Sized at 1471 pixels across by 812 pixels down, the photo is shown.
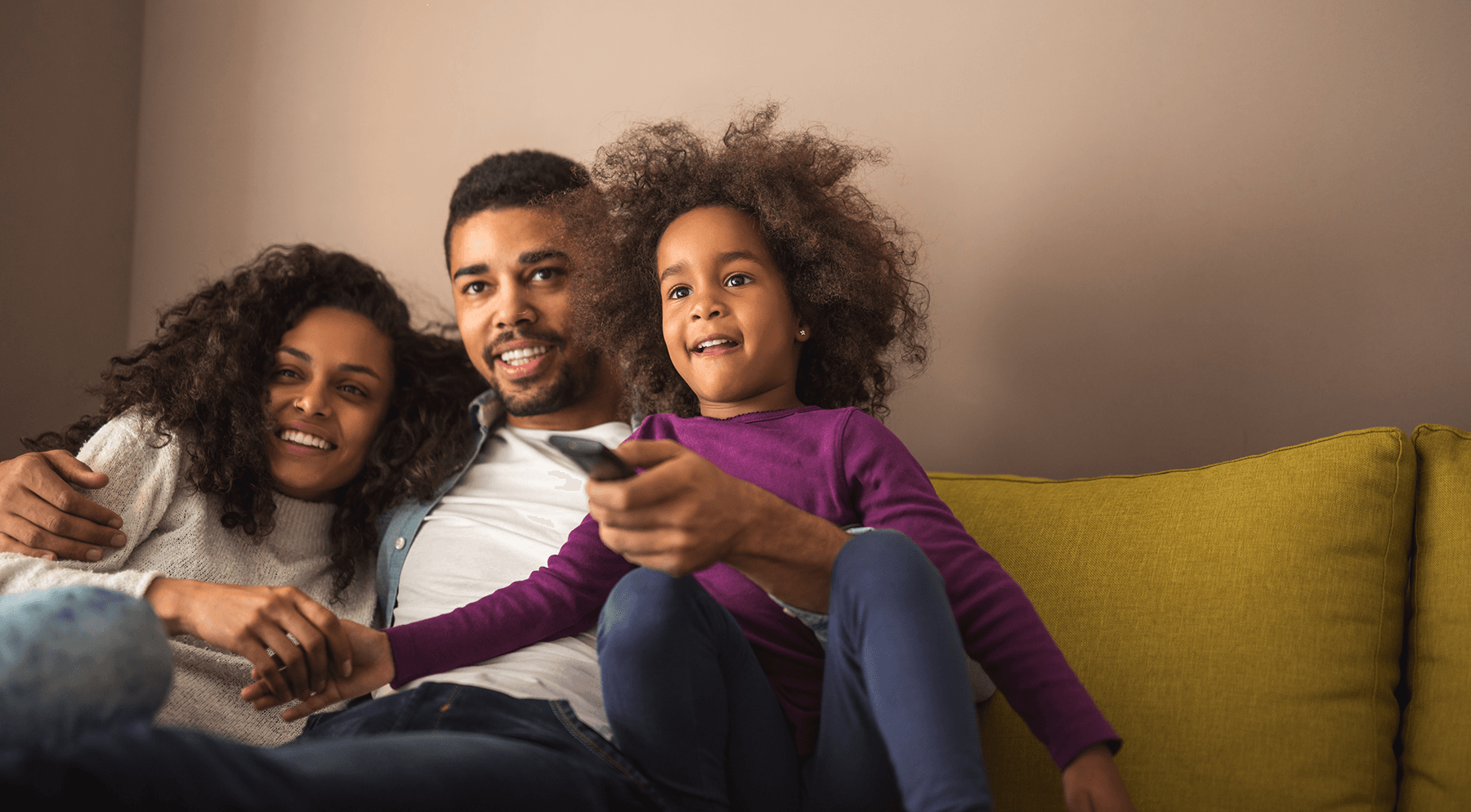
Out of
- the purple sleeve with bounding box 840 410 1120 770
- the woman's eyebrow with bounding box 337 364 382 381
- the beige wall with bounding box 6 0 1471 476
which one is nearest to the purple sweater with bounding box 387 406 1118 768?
the purple sleeve with bounding box 840 410 1120 770

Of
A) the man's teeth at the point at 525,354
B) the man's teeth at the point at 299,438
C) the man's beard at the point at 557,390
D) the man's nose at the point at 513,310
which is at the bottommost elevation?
the man's teeth at the point at 299,438

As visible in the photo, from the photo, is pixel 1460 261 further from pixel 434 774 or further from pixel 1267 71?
pixel 434 774

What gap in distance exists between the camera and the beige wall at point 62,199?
6.82 feet

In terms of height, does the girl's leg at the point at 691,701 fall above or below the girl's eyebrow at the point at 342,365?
below

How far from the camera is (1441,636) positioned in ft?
3.58

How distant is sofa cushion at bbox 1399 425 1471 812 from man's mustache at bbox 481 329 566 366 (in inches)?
52.7

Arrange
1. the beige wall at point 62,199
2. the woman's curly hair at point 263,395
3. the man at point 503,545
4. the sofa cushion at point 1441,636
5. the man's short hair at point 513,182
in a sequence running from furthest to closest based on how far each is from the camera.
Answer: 1. the beige wall at point 62,199
2. the man's short hair at point 513,182
3. the woman's curly hair at point 263,395
4. the sofa cushion at point 1441,636
5. the man at point 503,545

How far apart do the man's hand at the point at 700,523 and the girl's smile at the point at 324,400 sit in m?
0.90

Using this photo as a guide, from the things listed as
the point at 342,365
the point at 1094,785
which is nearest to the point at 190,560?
the point at 342,365

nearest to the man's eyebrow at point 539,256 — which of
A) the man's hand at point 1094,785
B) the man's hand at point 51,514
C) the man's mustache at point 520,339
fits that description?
the man's mustache at point 520,339

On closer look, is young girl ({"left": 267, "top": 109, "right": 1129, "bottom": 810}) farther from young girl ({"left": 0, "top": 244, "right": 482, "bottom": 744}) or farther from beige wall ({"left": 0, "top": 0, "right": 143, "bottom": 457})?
beige wall ({"left": 0, "top": 0, "right": 143, "bottom": 457})

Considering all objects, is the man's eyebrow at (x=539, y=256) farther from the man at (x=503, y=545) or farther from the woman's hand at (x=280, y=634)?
the woman's hand at (x=280, y=634)

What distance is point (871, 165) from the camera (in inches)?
73.0

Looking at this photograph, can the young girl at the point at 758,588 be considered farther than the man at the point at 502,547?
Yes
